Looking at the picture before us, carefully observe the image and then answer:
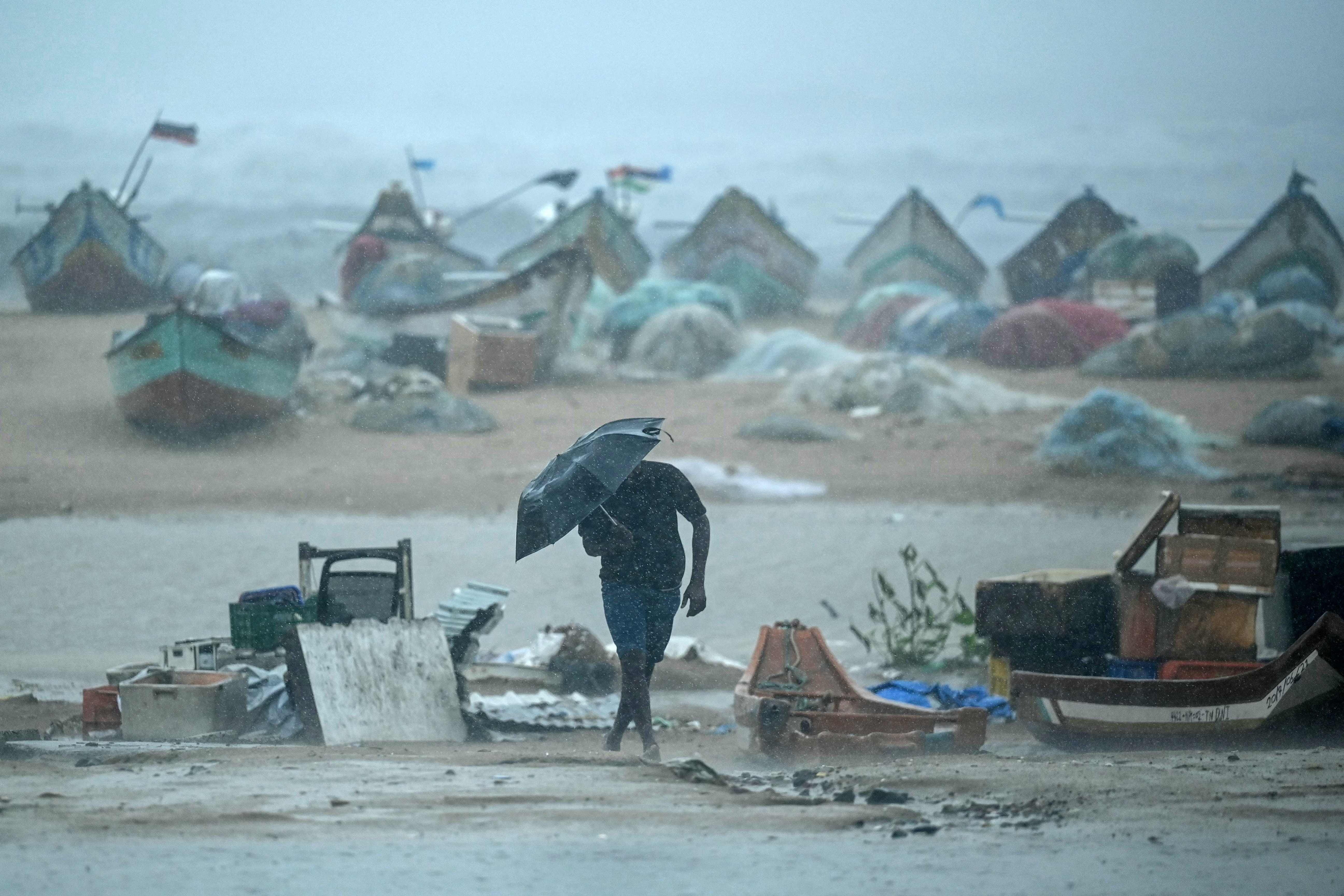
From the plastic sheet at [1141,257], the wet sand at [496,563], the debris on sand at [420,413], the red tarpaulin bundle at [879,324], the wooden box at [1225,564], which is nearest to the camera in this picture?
the wooden box at [1225,564]

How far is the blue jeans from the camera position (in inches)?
225

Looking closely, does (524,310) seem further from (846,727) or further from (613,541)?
(613,541)

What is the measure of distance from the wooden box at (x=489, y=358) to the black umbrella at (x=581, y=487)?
54.2ft

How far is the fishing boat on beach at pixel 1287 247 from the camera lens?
30.0 meters

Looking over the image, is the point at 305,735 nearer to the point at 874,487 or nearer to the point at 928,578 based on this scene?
the point at 928,578

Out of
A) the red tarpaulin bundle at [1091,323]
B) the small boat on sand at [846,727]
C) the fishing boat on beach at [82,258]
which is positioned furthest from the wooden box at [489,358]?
the small boat on sand at [846,727]

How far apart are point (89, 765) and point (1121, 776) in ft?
11.6

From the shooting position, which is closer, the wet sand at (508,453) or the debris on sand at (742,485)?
the wet sand at (508,453)

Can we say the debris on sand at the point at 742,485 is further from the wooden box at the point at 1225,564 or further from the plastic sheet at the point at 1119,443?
the wooden box at the point at 1225,564

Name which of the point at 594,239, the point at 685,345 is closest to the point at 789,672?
the point at 685,345

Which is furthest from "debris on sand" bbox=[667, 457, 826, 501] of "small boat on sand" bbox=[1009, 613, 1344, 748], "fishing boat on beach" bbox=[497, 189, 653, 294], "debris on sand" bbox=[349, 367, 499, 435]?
"fishing boat on beach" bbox=[497, 189, 653, 294]

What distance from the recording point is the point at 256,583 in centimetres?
1116

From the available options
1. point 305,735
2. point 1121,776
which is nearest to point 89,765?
point 305,735

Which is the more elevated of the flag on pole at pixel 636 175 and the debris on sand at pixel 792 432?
the flag on pole at pixel 636 175
